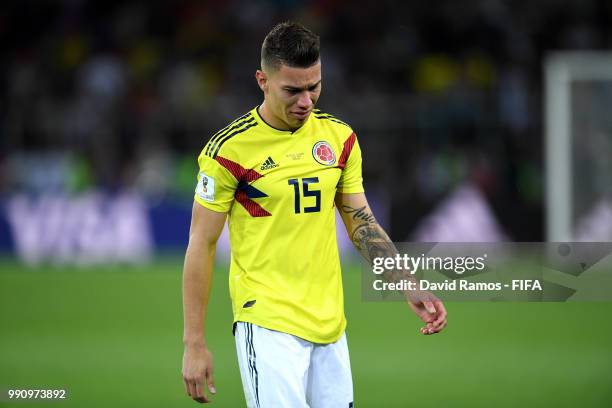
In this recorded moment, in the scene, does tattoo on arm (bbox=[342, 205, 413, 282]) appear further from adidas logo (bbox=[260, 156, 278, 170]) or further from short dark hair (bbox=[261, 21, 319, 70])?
short dark hair (bbox=[261, 21, 319, 70])

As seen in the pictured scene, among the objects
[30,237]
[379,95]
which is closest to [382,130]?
[379,95]

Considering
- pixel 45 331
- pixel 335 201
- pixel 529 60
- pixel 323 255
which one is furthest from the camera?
pixel 529 60

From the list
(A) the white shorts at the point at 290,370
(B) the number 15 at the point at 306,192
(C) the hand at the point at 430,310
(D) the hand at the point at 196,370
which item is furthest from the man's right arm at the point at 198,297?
(C) the hand at the point at 430,310

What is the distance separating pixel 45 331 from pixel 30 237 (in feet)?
18.8

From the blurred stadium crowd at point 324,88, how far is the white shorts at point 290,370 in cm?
1154

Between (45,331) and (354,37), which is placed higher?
(354,37)

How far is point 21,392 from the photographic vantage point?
797 cm

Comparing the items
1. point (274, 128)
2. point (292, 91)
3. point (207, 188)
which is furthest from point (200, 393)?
point (292, 91)

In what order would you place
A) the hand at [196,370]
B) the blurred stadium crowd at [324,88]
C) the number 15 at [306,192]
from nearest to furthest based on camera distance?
the hand at [196,370], the number 15 at [306,192], the blurred stadium crowd at [324,88]

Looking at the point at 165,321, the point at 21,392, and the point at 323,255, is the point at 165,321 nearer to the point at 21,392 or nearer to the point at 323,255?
the point at 21,392

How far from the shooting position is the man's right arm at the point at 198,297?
4098 mm

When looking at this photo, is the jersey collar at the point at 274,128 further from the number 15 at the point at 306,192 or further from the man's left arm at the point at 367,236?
the man's left arm at the point at 367,236

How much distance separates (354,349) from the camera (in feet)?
33.8

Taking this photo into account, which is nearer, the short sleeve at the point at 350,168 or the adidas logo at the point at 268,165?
the adidas logo at the point at 268,165
